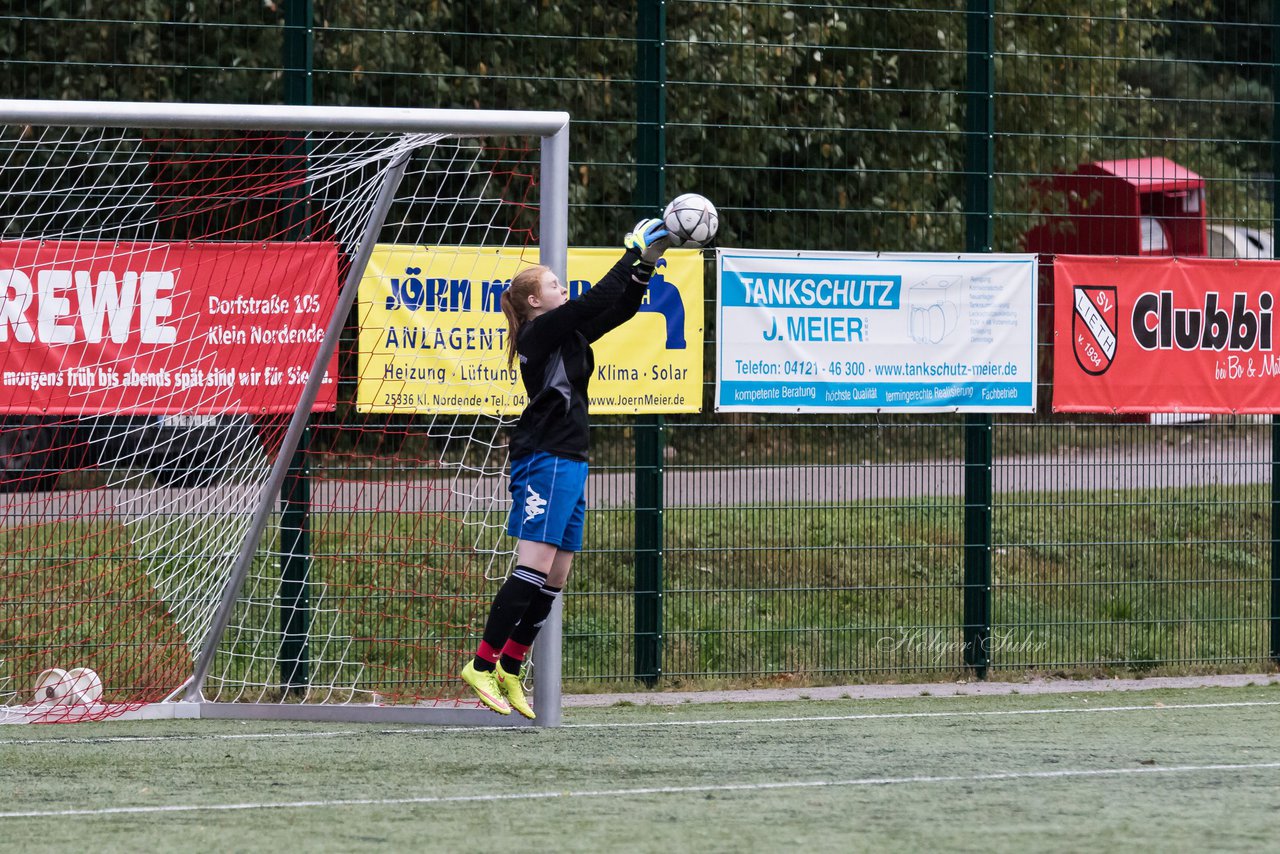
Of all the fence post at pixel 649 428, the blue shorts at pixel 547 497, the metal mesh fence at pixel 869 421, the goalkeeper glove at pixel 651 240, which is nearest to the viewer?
the goalkeeper glove at pixel 651 240

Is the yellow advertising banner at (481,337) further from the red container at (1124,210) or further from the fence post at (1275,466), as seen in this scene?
the fence post at (1275,466)

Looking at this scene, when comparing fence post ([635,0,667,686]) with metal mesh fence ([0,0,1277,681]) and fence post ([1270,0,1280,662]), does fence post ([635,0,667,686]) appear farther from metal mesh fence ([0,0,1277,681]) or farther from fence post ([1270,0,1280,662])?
fence post ([1270,0,1280,662])

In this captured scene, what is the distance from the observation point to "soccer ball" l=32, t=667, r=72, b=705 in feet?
24.8

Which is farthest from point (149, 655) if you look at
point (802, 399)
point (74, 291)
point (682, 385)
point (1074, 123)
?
point (1074, 123)

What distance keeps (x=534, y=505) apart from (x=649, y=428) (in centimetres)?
187

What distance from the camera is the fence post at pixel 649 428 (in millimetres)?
8461

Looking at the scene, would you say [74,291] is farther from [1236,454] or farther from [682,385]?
[1236,454]

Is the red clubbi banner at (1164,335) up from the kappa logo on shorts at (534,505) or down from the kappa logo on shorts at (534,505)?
up

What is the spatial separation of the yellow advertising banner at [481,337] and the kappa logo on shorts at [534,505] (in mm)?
1453

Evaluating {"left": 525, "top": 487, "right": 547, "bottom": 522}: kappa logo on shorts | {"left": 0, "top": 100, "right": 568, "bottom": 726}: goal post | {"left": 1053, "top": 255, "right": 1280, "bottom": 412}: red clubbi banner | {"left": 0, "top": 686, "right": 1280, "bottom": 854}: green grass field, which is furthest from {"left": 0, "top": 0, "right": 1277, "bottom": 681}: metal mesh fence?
{"left": 525, "top": 487, "right": 547, "bottom": 522}: kappa logo on shorts

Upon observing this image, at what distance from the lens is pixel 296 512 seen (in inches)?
318

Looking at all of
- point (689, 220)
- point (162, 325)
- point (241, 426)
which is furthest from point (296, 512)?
point (689, 220)

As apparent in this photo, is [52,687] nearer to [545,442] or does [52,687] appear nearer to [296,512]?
[296,512]

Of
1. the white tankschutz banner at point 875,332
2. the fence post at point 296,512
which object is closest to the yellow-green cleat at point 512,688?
the fence post at point 296,512
